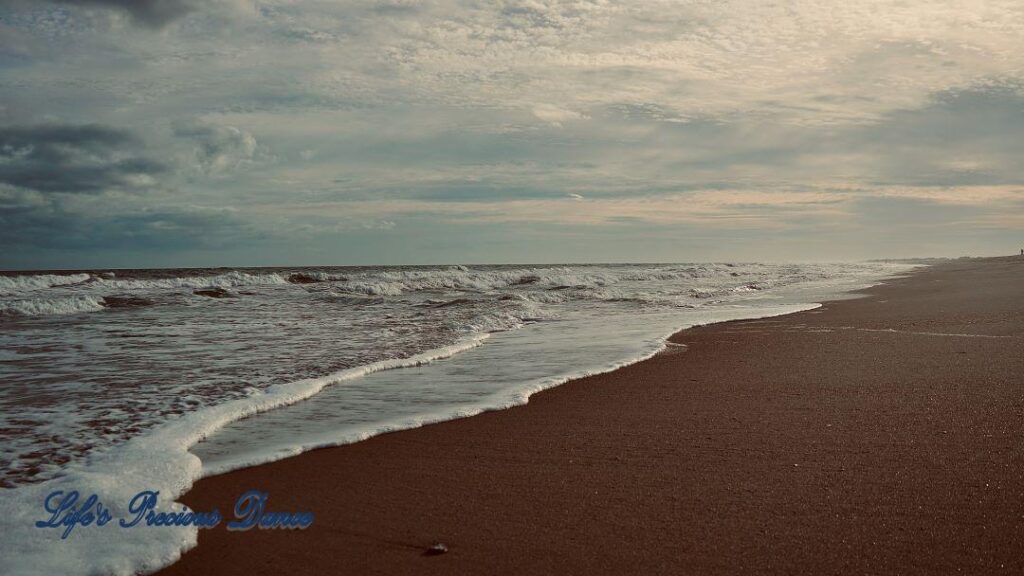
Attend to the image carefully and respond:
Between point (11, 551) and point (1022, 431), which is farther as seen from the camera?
point (1022, 431)

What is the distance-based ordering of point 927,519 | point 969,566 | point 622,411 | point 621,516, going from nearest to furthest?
point 969,566 → point 927,519 → point 621,516 → point 622,411

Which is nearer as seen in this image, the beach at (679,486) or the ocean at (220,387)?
the beach at (679,486)

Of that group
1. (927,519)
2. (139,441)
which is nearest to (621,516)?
(927,519)

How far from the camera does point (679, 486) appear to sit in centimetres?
337

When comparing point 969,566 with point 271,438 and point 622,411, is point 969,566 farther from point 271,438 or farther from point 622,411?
point 271,438

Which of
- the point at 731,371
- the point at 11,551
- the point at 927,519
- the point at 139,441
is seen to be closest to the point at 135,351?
the point at 139,441

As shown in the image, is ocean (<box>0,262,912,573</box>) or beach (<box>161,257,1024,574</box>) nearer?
beach (<box>161,257,1024,574</box>)

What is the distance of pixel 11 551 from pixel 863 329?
979 centimetres

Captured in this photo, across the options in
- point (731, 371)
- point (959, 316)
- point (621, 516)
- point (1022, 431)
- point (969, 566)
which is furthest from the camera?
point (959, 316)

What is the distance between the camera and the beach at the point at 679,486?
8.63 ft

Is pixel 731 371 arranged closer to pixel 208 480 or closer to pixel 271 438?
pixel 271 438

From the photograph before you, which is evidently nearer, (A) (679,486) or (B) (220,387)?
(A) (679,486)

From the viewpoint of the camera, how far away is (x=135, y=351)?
9.20 meters

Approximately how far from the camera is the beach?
104 inches
